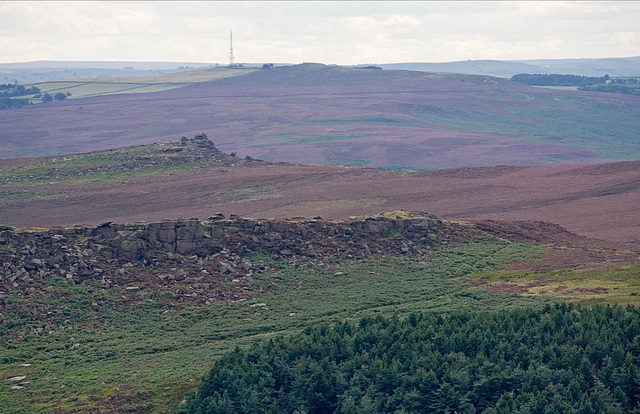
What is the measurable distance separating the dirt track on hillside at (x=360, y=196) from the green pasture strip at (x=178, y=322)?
29.6 meters

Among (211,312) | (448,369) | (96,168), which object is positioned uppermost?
(448,369)

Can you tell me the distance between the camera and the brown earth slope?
94.3 metres

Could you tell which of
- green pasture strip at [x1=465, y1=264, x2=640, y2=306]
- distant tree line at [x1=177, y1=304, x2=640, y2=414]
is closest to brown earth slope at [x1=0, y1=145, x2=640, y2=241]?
green pasture strip at [x1=465, y1=264, x2=640, y2=306]

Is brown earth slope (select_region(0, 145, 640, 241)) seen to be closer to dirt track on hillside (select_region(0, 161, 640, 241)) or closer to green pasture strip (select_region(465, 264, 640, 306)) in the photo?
dirt track on hillside (select_region(0, 161, 640, 241))

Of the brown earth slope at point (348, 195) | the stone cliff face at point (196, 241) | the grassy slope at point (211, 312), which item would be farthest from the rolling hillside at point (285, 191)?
the grassy slope at point (211, 312)

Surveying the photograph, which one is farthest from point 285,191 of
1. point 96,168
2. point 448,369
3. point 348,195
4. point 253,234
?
point 448,369

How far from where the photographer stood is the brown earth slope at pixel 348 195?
94.3 metres

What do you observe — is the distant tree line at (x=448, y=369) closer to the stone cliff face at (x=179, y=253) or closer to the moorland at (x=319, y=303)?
the moorland at (x=319, y=303)

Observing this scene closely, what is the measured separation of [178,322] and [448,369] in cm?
2012

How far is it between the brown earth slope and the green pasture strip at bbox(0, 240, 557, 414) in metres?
29.2

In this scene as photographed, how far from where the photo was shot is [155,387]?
141ft

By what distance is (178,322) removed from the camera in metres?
53.2

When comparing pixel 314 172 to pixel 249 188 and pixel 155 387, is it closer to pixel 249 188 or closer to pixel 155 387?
pixel 249 188

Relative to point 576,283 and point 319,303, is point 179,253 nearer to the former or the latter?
point 319,303
